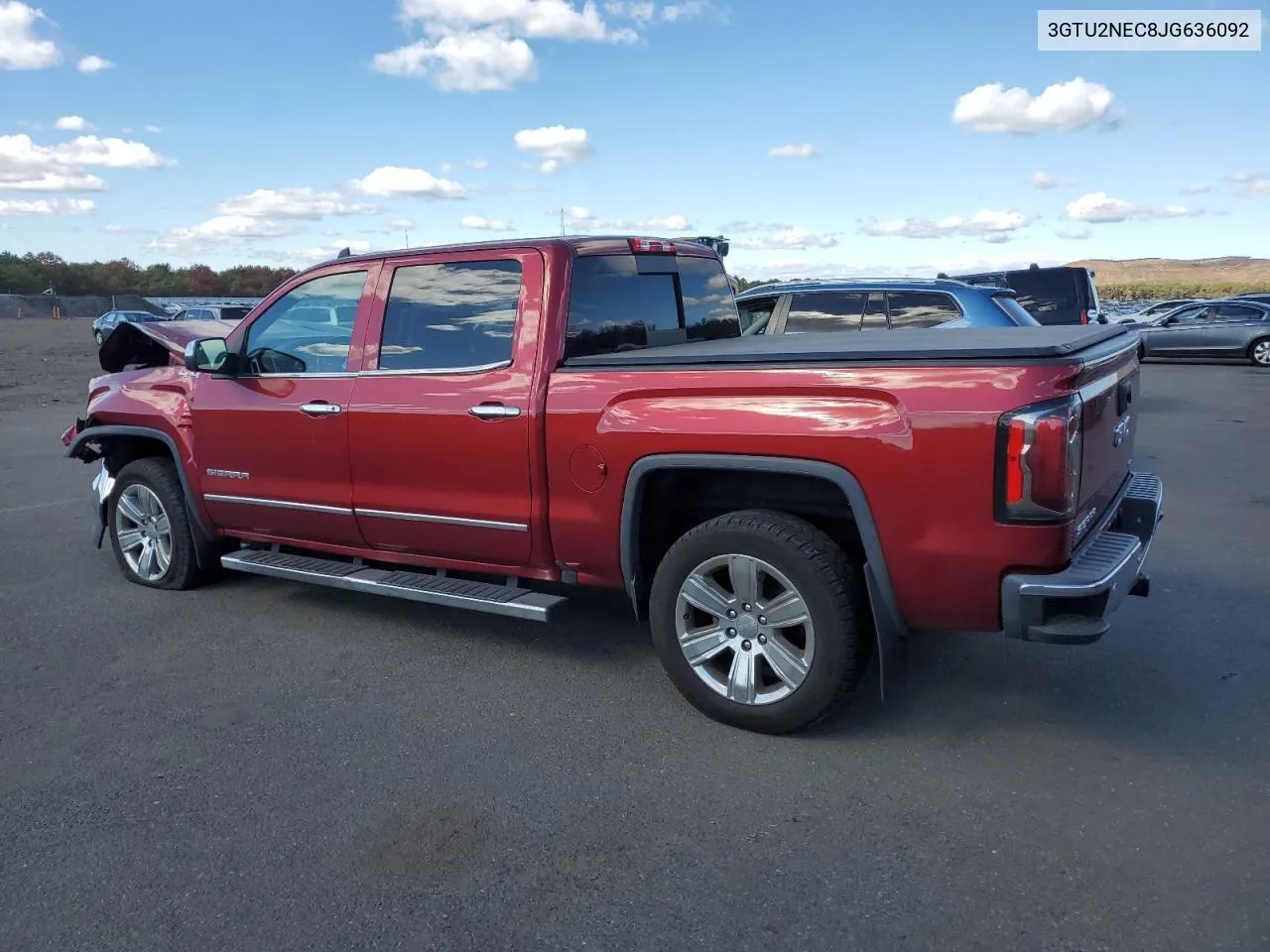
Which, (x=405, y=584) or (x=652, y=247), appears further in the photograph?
(x=652, y=247)

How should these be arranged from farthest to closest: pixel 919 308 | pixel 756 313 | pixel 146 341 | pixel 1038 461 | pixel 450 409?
pixel 756 313
pixel 919 308
pixel 146 341
pixel 450 409
pixel 1038 461

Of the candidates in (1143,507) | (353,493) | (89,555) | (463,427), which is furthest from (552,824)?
(89,555)

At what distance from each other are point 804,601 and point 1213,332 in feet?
78.6

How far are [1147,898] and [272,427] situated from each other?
4.37 m

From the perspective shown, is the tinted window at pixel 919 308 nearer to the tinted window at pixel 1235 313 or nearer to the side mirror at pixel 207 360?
the side mirror at pixel 207 360

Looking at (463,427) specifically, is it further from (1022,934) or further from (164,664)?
(1022,934)

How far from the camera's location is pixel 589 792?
11.9 ft

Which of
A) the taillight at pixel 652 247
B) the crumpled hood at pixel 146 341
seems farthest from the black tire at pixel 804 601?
the crumpled hood at pixel 146 341

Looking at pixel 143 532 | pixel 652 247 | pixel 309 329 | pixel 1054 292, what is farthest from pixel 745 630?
pixel 1054 292

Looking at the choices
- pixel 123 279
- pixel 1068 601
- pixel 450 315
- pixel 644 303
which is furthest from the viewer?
pixel 123 279

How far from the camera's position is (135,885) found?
10.1ft

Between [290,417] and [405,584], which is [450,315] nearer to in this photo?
[290,417]

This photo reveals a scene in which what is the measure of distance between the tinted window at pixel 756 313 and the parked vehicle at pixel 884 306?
0.04 ft

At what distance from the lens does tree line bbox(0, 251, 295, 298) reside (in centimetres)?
7519
